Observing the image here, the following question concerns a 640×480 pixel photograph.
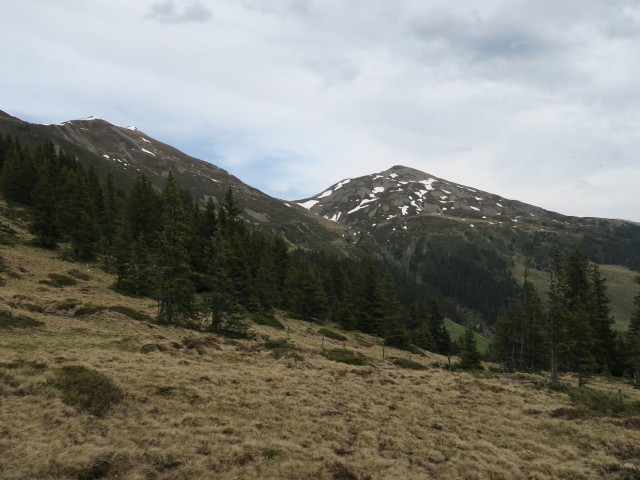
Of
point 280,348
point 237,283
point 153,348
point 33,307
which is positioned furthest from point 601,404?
point 33,307

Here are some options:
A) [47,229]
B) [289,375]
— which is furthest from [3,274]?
[289,375]

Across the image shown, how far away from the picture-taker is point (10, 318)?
71.8ft

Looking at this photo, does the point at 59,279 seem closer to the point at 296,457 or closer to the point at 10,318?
the point at 10,318

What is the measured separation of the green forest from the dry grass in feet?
25.9

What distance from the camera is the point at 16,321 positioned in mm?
21672

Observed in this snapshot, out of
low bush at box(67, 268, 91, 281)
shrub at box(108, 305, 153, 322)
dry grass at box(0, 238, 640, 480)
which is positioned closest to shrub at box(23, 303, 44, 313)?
dry grass at box(0, 238, 640, 480)

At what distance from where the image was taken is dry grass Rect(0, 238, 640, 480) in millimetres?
9977

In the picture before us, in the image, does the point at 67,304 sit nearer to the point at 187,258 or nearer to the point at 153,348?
the point at 187,258

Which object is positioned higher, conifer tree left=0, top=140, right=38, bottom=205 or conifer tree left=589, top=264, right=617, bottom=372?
conifer tree left=0, top=140, right=38, bottom=205

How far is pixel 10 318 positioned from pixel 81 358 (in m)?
9.58

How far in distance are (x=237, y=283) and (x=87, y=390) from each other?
→ 2431 centimetres

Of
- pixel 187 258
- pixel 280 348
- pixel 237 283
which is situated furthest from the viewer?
pixel 237 283

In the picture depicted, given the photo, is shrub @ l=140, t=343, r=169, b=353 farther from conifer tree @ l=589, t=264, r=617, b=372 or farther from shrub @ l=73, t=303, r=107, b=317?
conifer tree @ l=589, t=264, r=617, b=372

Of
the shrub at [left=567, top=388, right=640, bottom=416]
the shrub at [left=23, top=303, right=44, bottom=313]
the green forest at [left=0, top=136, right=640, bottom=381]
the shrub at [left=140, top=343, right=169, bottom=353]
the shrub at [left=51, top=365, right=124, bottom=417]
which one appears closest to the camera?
the shrub at [left=51, top=365, right=124, bottom=417]
